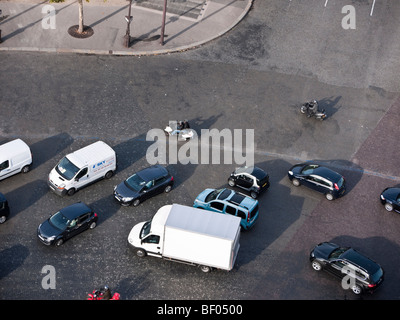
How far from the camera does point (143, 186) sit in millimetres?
31594

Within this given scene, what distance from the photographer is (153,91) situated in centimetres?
3975

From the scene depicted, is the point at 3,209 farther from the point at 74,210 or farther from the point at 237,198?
the point at 237,198

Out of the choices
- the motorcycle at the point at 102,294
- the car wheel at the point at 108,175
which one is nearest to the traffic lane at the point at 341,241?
the motorcycle at the point at 102,294

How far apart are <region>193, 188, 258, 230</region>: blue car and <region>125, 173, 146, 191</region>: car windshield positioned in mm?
3314

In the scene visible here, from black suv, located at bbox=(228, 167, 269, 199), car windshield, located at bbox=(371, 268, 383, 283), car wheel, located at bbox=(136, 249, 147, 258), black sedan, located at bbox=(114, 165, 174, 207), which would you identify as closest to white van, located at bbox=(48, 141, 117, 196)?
black sedan, located at bbox=(114, 165, 174, 207)

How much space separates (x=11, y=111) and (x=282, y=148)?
18556mm

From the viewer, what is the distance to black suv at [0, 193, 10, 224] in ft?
96.8

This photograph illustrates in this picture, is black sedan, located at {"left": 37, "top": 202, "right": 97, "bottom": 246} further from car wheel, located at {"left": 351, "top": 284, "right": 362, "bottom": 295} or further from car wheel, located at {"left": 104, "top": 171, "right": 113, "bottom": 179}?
car wheel, located at {"left": 351, "top": 284, "right": 362, "bottom": 295}

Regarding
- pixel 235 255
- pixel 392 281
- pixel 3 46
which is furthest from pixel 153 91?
pixel 392 281

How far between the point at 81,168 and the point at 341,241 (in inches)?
614

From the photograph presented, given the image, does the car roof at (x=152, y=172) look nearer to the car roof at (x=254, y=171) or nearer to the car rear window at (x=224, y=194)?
the car rear window at (x=224, y=194)

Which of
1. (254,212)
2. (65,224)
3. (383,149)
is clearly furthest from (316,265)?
(65,224)

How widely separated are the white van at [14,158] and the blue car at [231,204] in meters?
10.5

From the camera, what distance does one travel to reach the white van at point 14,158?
104 feet
